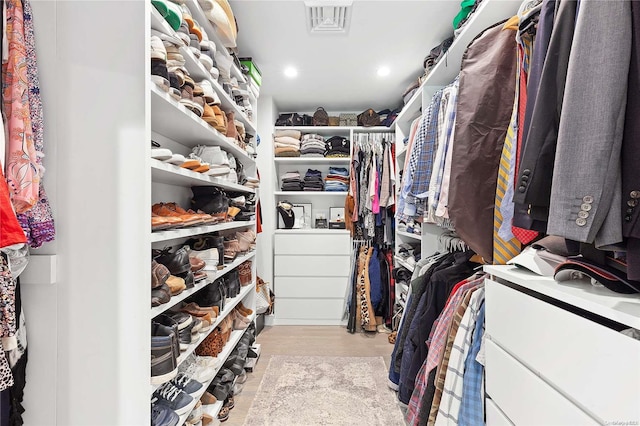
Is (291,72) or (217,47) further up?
(291,72)

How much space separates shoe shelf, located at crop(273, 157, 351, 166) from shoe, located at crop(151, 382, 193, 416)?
90.6 inches

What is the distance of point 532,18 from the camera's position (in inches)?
37.4

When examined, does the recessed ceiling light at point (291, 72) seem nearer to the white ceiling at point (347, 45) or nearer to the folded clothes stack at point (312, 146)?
the white ceiling at point (347, 45)

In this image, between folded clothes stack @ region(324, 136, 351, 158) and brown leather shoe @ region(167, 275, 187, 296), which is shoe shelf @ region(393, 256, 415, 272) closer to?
folded clothes stack @ region(324, 136, 351, 158)

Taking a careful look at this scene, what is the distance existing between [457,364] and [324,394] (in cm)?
105

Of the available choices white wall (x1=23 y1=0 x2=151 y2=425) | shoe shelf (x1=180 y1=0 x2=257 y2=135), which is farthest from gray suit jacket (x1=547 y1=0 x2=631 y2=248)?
shoe shelf (x1=180 y1=0 x2=257 y2=135)

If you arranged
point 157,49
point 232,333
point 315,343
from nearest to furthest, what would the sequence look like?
1. point 157,49
2. point 232,333
3. point 315,343

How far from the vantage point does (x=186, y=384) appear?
141 centimetres

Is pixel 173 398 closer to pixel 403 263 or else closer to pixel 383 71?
pixel 403 263

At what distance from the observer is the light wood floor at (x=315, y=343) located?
2.51 metres

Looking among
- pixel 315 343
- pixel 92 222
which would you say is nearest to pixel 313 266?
pixel 315 343

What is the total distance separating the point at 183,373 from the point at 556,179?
1.51 meters

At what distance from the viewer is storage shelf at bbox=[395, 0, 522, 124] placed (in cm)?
134

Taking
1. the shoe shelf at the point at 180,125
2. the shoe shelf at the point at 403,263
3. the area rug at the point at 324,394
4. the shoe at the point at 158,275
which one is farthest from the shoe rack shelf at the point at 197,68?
the area rug at the point at 324,394
